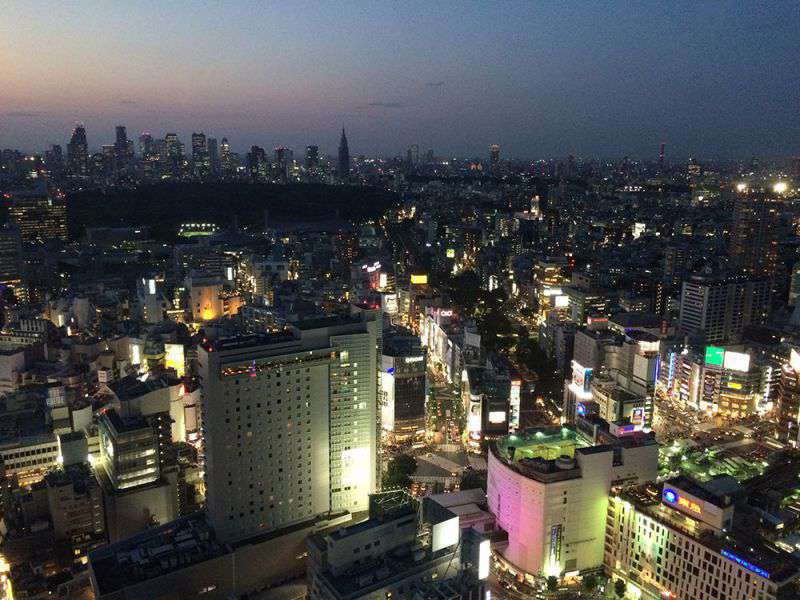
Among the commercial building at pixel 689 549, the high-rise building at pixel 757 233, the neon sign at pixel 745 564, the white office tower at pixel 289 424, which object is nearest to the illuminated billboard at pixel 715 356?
the commercial building at pixel 689 549

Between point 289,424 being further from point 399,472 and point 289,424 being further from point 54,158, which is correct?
point 54,158

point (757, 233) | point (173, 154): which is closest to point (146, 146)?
point (173, 154)

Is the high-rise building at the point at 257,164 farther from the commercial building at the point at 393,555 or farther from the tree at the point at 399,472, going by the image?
the commercial building at the point at 393,555

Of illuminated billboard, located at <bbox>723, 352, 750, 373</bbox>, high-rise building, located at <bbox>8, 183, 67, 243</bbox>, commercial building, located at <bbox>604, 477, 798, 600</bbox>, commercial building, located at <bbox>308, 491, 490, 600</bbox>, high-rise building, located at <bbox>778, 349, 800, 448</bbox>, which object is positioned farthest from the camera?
high-rise building, located at <bbox>8, 183, 67, 243</bbox>

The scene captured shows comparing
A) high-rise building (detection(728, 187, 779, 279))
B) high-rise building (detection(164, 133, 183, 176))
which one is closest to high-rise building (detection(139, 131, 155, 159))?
high-rise building (detection(164, 133, 183, 176))

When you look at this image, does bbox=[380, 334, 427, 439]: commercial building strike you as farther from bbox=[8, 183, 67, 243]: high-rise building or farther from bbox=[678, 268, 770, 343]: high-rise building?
bbox=[8, 183, 67, 243]: high-rise building

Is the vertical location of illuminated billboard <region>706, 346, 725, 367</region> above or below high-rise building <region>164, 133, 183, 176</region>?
below

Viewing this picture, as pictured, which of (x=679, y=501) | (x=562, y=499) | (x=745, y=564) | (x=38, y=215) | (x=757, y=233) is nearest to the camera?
(x=745, y=564)
